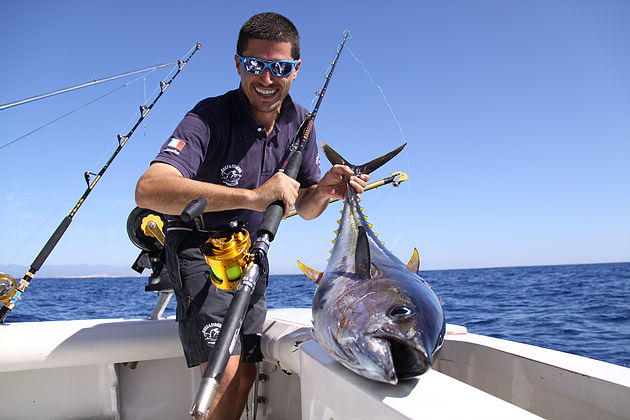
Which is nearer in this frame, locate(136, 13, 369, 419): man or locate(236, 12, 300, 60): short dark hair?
locate(136, 13, 369, 419): man

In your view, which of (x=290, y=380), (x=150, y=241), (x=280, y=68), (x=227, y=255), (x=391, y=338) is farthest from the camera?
(x=150, y=241)

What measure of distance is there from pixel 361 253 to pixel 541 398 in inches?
34.9

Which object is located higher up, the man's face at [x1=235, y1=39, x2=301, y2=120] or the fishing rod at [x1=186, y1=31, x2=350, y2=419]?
the man's face at [x1=235, y1=39, x2=301, y2=120]

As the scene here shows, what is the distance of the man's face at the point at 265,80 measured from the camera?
6.57ft

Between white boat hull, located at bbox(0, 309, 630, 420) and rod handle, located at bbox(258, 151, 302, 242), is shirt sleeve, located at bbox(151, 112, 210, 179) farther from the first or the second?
white boat hull, located at bbox(0, 309, 630, 420)

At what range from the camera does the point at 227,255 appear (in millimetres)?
1520

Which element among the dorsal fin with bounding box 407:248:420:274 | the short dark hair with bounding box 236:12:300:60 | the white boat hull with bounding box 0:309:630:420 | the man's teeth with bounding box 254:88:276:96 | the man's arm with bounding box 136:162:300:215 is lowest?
the white boat hull with bounding box 0:309:630:420

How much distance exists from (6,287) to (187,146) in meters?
1.67

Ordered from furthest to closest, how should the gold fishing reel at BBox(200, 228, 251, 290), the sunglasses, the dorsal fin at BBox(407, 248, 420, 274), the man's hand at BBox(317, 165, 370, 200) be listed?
the man's hand at BBox(317, 165, 370, 200) < the sunglasses < the dorsal fin at BBox(407, 248, 420, 274) < the gold fishing reel at BBox(200, 228, 251, 290)

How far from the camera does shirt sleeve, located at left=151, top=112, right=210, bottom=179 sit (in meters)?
1.72

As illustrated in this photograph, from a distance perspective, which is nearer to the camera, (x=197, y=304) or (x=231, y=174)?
(x=197, y=304)

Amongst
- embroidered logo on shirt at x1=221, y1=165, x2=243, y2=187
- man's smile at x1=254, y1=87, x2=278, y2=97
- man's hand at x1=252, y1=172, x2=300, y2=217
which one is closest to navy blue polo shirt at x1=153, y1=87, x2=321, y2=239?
embroidered logo on shirt at x1=221, y1=165, x2=243, y2=187

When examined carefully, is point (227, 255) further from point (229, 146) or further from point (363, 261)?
point (229, 146)

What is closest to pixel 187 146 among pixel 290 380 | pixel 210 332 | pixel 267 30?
pixel 267 30
